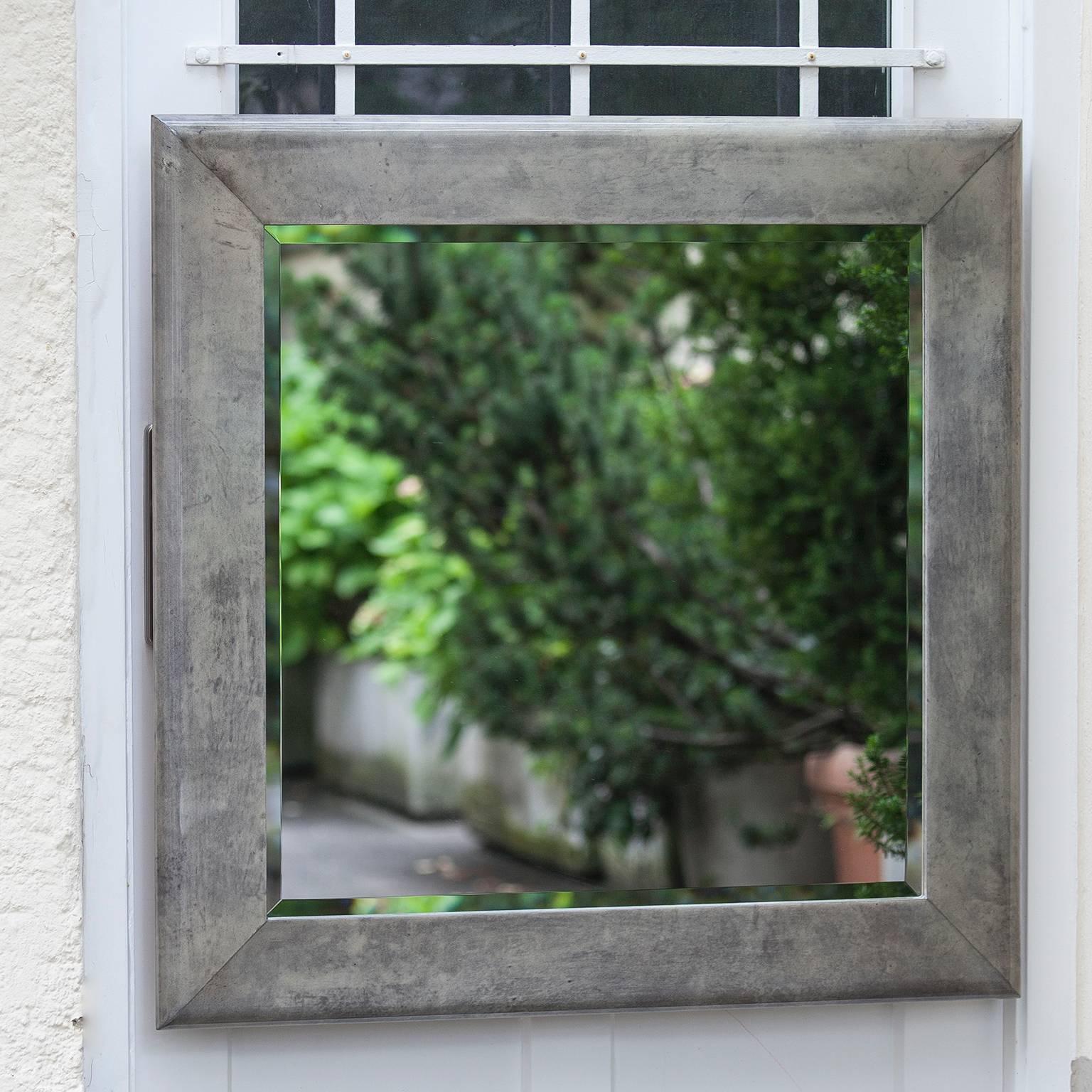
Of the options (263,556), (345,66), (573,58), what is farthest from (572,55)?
(263,556)

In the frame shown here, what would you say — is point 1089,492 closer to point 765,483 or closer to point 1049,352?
point 1049,352

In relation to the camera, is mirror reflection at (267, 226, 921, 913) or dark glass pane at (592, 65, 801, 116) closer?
dark glass pane at (592, 65, 801, 116)

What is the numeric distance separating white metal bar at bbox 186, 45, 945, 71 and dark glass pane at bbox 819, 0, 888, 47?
1 cm

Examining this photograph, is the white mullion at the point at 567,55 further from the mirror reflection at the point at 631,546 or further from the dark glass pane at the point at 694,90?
the mirror reflection at the point at 631,546

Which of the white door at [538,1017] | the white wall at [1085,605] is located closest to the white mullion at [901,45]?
the white door at [538,1017]

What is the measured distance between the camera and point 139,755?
2.29ft

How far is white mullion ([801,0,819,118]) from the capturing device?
73 centimetres

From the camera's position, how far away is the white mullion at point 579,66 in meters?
0.71

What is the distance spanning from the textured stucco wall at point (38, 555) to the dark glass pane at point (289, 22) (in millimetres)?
115

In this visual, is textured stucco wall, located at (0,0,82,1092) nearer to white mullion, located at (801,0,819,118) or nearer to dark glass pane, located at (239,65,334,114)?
dark glass pane, located at (239,65,334,114)

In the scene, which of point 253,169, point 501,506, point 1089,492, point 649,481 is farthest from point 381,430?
point 1089,492

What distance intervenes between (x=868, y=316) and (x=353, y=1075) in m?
0.69

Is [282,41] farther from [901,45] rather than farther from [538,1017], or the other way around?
[538,1017]

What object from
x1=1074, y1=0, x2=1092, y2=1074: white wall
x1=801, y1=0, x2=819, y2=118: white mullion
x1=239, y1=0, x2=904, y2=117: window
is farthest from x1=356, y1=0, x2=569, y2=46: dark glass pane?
x1=1074, y1=0, x2=1092, y2=1074: white wall
